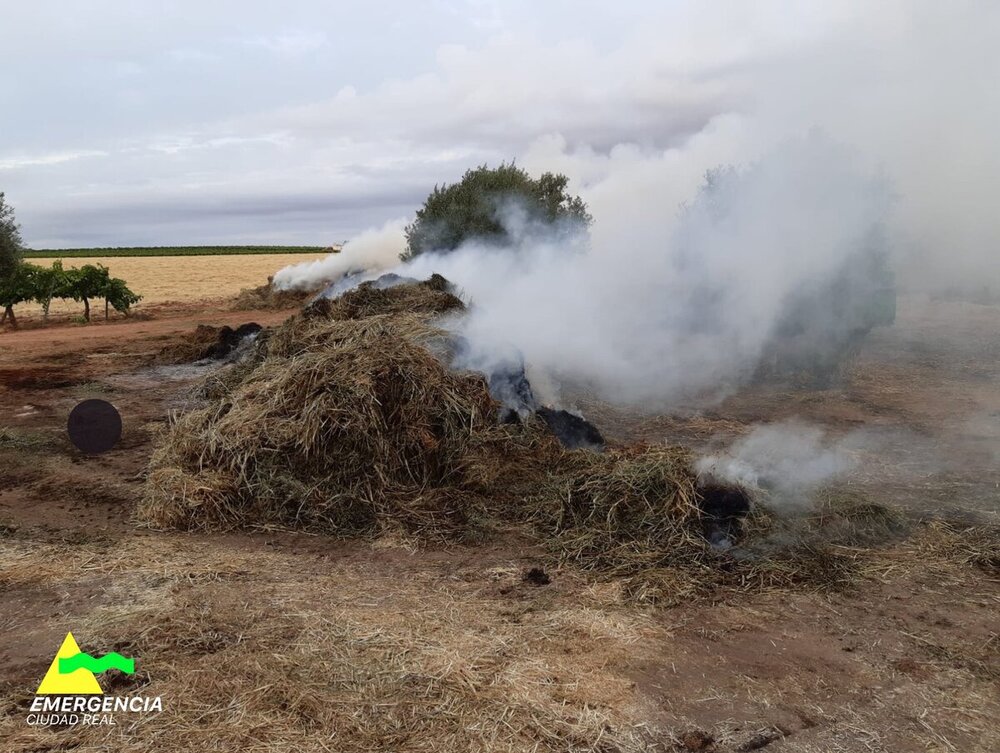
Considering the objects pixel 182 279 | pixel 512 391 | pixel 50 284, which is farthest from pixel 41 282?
pixel 182 279

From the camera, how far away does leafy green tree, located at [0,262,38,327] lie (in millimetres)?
18172

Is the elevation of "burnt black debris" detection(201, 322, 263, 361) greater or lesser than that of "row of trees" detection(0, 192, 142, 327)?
lesser

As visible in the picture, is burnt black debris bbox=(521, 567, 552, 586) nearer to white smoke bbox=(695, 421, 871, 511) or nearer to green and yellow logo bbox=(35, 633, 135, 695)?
white smoke bbox=(695, 421, 871, 511)

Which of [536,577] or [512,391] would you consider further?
[512,391]

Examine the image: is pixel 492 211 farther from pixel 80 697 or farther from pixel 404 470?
pixel 80 697

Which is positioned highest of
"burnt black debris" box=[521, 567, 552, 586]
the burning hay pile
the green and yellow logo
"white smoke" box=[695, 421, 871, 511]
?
the burning hay pile

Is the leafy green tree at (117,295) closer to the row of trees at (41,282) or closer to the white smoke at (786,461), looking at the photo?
the row of trees at (41,282)

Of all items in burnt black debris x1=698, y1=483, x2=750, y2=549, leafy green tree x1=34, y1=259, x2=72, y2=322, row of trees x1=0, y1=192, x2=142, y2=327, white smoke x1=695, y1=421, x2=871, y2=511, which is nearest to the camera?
burnt black debris x1=698, y1=483, x2=750, y2=549

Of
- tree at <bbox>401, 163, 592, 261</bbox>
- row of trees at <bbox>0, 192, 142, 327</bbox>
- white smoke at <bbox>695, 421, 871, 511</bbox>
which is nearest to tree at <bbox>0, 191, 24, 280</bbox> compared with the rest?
row of trees at <bbox>0, 192, 142, 327</bbox>

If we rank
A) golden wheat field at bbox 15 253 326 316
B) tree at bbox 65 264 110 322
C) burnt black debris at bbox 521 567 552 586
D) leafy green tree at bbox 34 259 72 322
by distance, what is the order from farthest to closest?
golden wheat field at bbox 15 253 326 316 < tree at bbox 65 264 110 322 < leafy green tree at bbox 34 259 72 322 < burnt black debris at bbox 521 567 552 586

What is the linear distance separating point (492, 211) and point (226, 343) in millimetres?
7509

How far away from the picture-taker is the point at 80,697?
11.0ft

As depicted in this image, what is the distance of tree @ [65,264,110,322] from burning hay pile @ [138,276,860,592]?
16.0 m

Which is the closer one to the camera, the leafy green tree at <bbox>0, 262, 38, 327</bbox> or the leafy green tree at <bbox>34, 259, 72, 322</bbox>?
the leafy green tree at <bbox>0, 262, 38, 327</bbox>
